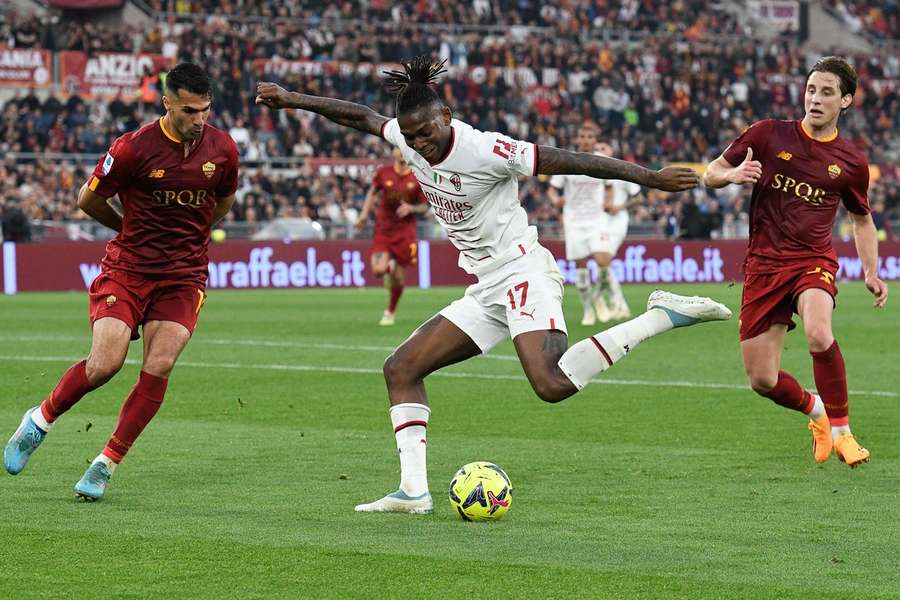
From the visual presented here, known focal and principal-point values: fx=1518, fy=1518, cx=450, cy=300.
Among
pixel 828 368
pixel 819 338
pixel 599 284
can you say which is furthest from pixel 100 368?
pixel 599 284

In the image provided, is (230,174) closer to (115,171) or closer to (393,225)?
(115,171)

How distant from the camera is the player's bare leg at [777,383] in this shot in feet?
28.4

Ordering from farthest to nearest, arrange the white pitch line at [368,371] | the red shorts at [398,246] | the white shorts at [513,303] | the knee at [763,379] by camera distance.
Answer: the red shorts at [398,246] < the white pitch line at [368,371] < the knee at [763,379] < the white shorts at [513,303]

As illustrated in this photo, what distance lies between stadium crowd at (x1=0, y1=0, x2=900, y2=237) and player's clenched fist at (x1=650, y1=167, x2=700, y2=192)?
83.9 ft

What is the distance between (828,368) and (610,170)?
2.48 meters

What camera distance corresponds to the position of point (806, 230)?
8.57 meters

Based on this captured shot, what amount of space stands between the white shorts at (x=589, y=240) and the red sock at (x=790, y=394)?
11.0m

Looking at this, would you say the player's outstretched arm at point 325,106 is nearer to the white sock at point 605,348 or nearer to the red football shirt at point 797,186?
the white sock at point 605,348


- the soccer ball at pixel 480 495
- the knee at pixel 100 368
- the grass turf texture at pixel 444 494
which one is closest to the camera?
the grass turf texture at pixel 444 494

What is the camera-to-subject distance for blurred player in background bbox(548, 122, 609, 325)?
1981 centimetres

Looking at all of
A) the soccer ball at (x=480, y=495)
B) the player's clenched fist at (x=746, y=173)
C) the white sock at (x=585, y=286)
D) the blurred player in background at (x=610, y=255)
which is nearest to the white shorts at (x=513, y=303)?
the soccer ball at (x=480, y=495)

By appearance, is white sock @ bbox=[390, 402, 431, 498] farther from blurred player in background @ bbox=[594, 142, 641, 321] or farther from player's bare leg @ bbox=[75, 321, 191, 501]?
blurred player in background @ bbox=[594, 142, 641, 321]

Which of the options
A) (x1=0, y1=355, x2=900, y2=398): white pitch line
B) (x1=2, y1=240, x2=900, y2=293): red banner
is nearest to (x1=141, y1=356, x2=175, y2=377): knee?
(x1=0, y1=355, x2=900, y2=398): white pitch line

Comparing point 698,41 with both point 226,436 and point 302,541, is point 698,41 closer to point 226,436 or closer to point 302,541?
point 226,436
